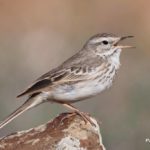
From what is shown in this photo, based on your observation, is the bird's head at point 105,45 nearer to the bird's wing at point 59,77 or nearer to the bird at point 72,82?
the bird at point 72,82

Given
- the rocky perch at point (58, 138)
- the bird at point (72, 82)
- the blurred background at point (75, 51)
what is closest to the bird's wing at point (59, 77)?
the bird at point (72, 82)

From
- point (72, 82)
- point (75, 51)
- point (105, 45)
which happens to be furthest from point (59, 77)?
point (75, 51)

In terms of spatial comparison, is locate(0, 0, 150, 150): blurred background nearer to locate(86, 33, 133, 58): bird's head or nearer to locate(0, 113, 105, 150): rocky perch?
locate(86, 33, 133, 58): bird's head

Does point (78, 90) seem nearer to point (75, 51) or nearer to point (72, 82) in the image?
point (72, 82)

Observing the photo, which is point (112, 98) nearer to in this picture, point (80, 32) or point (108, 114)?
point (108, 114)

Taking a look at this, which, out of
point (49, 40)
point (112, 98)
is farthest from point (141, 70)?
point (49, 40)
